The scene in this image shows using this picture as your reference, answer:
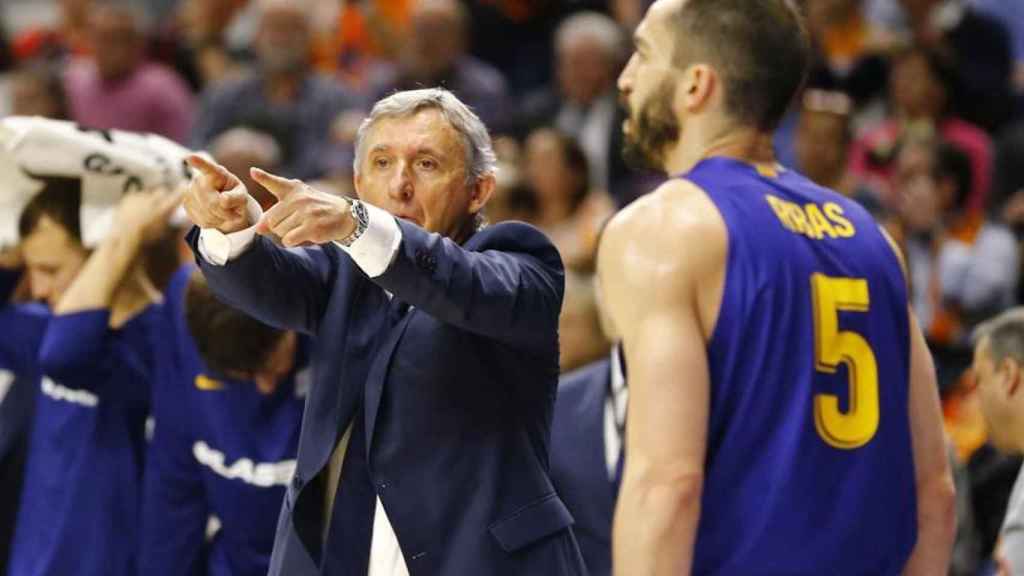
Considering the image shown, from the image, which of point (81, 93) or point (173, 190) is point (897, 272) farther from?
point (81, 93)

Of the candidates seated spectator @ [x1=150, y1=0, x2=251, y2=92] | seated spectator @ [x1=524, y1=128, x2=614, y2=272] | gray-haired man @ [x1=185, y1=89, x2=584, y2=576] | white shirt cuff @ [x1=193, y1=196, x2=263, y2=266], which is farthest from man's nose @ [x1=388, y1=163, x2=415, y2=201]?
seated spectator @ [x1=150, y1=0, x2=251, y2=92]

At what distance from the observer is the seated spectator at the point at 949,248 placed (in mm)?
7031

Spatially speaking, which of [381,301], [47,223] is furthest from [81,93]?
[381,301]

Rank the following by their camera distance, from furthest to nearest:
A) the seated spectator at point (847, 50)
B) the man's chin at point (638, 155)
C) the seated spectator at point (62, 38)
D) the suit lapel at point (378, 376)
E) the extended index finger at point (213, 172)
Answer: the seated spectator at point (62, 38)
the seated spectator at point (847, 50)
the suit lapel at point (378, 376)
the man's chin at point (638, 155)
the extended index finger at point (213, 172)

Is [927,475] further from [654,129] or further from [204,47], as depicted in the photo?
[204,47]

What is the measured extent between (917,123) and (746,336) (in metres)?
5.28

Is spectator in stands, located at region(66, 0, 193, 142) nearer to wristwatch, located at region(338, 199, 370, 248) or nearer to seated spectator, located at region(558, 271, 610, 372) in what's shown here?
seated spectator, located at region(558, 271, 610, 372)

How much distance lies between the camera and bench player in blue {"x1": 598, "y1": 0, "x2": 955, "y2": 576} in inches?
110

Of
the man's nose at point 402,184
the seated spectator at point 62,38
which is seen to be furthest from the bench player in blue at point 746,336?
the seated spectator at point 62,38

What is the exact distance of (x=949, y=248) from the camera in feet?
23.5

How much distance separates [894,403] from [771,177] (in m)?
0.46

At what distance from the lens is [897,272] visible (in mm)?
3059

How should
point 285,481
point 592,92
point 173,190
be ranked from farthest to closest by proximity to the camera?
point 592,92, point 173,190, point 285,481

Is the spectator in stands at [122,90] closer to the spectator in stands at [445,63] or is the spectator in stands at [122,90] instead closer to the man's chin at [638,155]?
the spectator in stands at [445,63]
